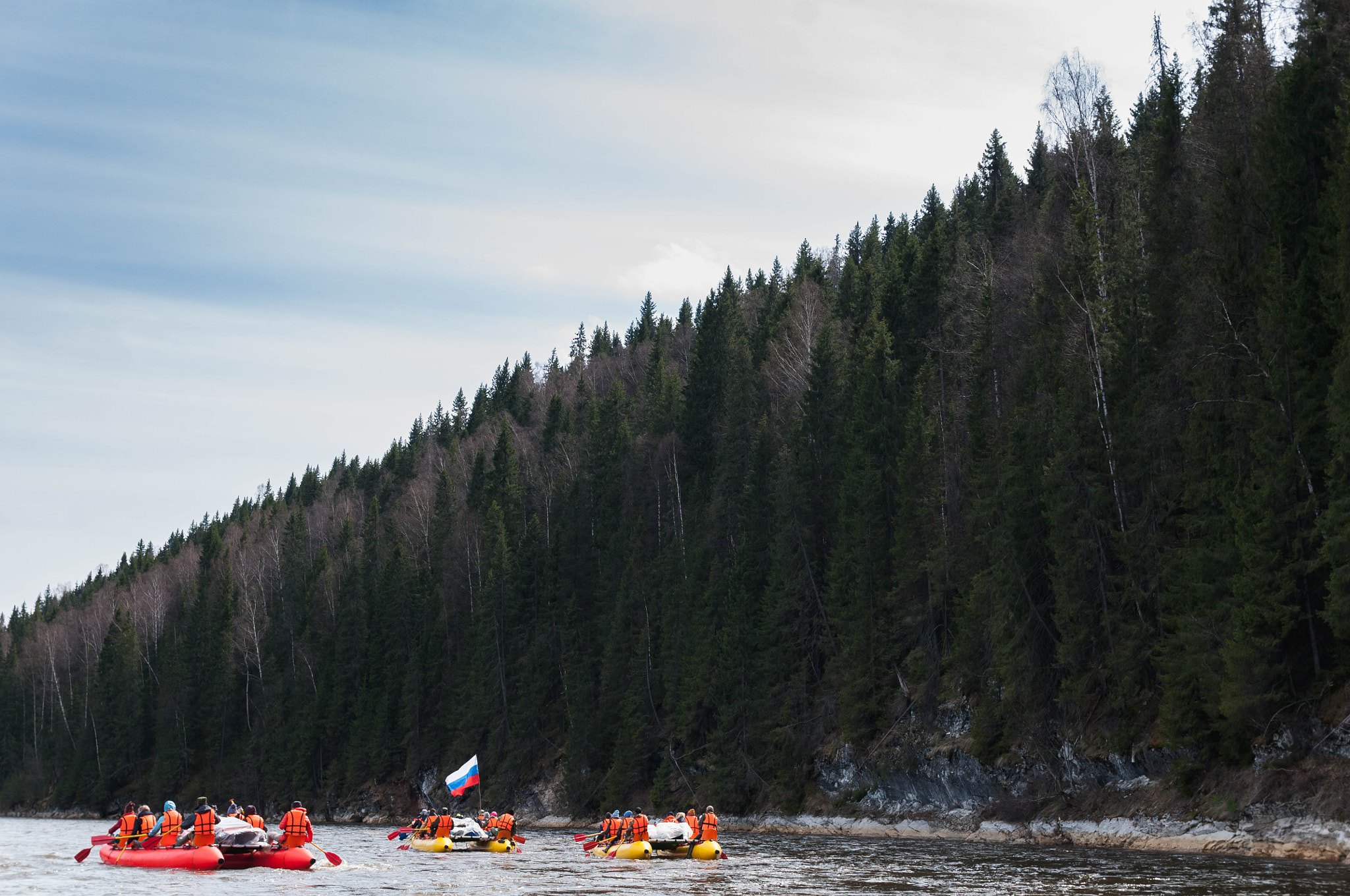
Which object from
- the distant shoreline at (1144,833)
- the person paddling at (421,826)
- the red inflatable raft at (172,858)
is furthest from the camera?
the person paddling at (421,826)

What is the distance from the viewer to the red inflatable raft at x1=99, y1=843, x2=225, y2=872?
104ft

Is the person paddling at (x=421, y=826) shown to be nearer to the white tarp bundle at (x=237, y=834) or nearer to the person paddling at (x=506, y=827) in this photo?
the person paddling at (x=506, y=827)

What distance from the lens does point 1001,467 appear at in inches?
1898

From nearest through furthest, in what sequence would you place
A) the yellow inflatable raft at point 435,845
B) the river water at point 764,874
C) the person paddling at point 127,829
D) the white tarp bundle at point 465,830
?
the river water at point 764,874, the person paddling at point 127,829, the yellow inflatable raft at point 435,845, the white tarp bundle at point 465,830

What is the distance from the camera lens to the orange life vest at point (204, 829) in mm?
Result: 32344

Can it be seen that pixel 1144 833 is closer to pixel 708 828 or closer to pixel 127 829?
pixel 708 828

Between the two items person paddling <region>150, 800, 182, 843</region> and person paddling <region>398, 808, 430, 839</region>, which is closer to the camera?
person paddling <region>150, 800, 182, 843</region>

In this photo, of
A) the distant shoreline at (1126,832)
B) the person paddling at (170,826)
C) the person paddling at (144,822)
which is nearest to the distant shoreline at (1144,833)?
the distant shoreline at (1126,832)

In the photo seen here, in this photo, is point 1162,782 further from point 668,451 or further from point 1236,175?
point 668,451

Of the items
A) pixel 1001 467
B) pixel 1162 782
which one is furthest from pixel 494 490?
pixel 1162 782

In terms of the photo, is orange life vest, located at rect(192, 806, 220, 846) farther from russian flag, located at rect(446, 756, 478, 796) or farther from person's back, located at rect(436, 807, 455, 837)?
person's back, located at rect(436, 807, 455, 837)

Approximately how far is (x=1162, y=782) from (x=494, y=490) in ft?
252

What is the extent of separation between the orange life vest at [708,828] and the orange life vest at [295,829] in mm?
12425

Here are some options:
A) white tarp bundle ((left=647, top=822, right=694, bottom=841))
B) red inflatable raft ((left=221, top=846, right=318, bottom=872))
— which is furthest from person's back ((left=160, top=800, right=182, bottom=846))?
white tarp bundle ((left=647, top=822, right=694, bottom=841))
